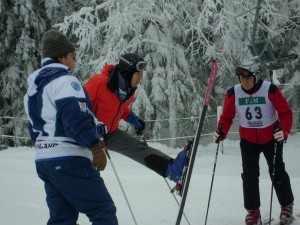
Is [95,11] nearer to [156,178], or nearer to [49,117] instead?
[156,178]

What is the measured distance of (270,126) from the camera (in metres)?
4.10

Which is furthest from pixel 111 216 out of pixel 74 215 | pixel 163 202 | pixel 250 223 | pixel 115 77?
pixel 163 202

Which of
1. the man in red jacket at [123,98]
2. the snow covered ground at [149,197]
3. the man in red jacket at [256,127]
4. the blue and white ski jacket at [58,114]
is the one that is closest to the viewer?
the blue and white ski jacket at [58,114]

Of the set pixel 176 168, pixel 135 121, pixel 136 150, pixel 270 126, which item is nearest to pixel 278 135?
pixel 270 126

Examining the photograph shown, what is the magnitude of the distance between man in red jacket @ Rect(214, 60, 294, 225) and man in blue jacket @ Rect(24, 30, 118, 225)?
1779 millimetres

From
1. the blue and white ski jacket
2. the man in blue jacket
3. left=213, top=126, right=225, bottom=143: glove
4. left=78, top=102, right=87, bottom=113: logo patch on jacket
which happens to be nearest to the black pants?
left=213, top=126, right=225, bottom=143: glove

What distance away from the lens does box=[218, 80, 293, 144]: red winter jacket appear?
3.91 meters

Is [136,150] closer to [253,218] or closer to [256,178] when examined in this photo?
[256,178]

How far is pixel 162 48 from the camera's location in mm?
12914

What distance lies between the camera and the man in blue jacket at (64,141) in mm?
2705

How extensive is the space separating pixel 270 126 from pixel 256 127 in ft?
0.46

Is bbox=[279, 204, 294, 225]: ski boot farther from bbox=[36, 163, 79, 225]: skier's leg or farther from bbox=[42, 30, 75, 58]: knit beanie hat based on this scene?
bbox=[42, 30, 75, 58]: knit beanie hat

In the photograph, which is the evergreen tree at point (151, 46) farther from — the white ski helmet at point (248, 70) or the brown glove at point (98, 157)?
the brown glove at point (98, 157)

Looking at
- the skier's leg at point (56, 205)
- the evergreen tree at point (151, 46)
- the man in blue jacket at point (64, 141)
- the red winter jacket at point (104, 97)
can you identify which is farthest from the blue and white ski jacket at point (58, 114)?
the evergreen tree at point (151, 46)
